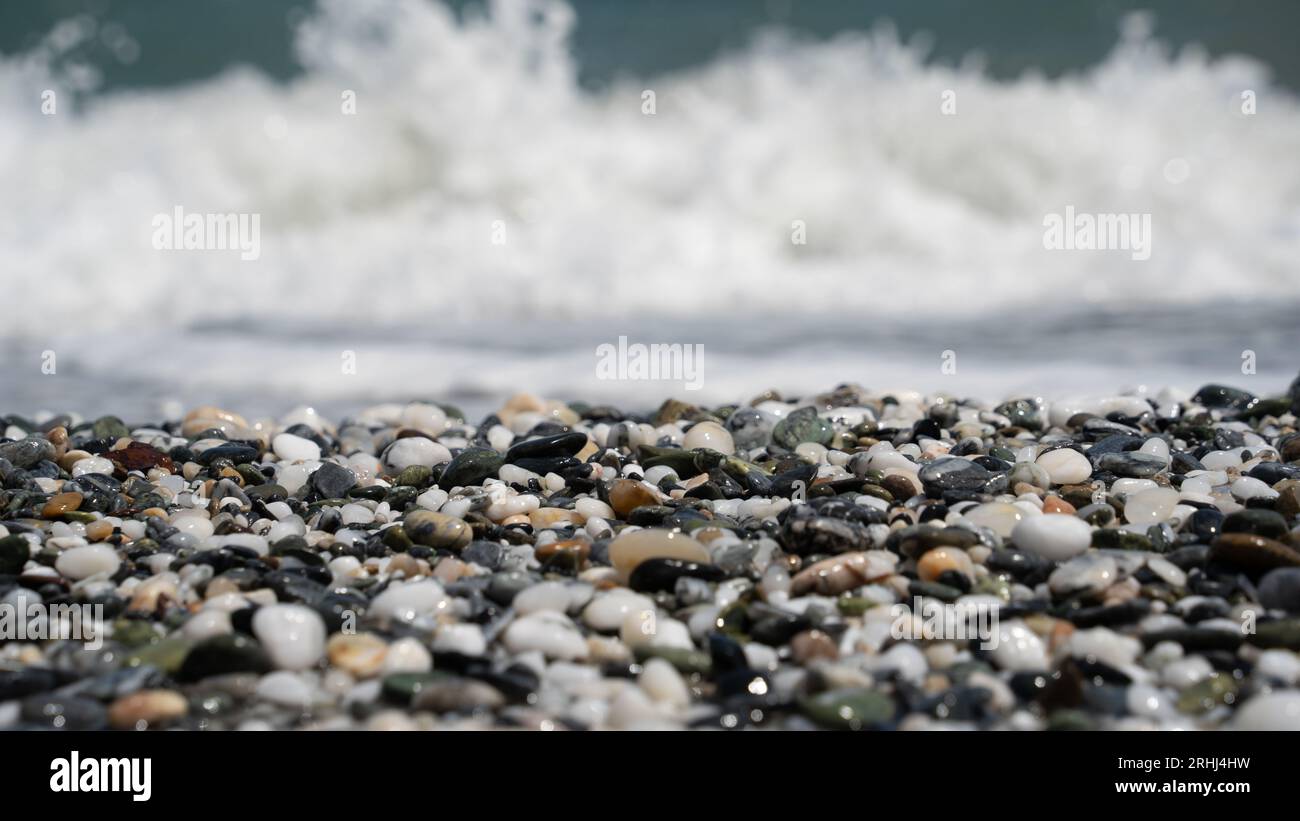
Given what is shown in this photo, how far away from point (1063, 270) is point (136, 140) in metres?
8.45

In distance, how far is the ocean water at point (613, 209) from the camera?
21.6ft

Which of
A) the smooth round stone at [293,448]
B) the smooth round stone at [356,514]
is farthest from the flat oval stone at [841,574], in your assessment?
the smooth round stone at [293,448]

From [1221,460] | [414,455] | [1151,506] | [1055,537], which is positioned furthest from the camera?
[414,455]

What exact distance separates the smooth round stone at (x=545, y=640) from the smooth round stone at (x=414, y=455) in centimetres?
130

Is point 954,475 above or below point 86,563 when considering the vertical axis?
above

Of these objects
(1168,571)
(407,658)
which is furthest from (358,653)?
Answer: (1168,571)

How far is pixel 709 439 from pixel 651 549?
3.60ft

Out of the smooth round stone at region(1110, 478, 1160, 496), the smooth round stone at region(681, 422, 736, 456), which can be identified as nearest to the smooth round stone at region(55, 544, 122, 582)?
the smooth round stone at region(681, 422, 736, 456)

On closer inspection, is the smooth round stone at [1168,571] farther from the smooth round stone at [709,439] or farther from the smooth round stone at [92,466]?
the smooth round stone at [92,466]

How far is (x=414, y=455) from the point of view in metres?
3.22

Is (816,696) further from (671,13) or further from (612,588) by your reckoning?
(671,13)

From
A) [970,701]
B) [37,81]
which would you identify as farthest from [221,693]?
[37,81]

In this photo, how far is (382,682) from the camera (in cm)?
184

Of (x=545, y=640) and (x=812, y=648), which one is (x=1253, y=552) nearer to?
(x=812, y=648)
